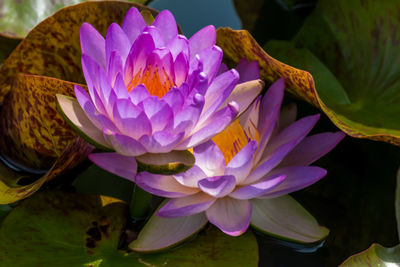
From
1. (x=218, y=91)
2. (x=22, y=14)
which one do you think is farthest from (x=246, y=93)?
(x=22, y=14)

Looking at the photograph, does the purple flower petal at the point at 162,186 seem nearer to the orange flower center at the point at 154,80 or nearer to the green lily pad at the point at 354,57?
the orange flower center at the point at 154,80

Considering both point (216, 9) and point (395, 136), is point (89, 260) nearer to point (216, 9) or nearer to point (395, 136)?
point (395, 136)

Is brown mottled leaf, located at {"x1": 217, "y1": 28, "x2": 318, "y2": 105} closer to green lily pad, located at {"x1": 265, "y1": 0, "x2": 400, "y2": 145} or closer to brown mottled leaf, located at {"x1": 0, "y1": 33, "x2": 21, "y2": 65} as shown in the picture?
green lily pad, located at {"x1": 265, "y1": 0, "x2": 400, "y2": 145}

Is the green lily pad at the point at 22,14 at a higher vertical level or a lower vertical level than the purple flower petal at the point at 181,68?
higher

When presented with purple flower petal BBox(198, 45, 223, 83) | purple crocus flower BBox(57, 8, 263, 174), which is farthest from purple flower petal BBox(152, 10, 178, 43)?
purple flower petal BBox(198, 45, 223, 83)

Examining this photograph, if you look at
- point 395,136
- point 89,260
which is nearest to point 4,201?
point 89,260

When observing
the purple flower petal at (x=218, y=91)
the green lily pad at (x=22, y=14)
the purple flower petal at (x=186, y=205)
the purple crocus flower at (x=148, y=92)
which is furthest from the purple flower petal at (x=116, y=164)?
the green lily pad at (x=22, y=14)
